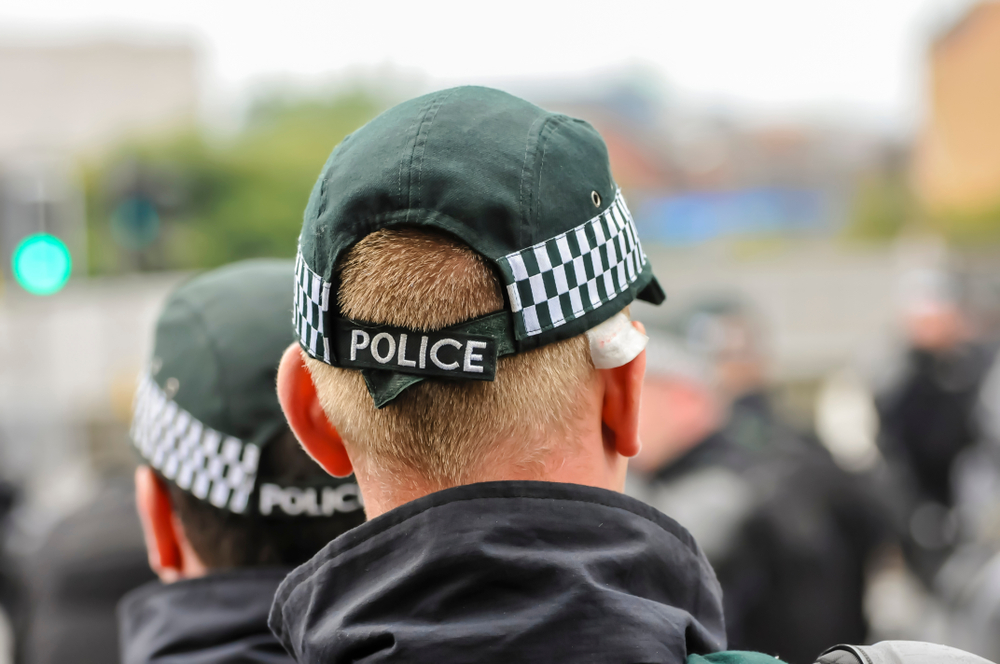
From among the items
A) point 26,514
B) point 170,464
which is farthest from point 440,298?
point 26,514

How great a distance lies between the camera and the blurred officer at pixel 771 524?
142 inches

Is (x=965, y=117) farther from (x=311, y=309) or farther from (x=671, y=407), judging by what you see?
(x=311, y=309)

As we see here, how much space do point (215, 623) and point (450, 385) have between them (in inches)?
28.7

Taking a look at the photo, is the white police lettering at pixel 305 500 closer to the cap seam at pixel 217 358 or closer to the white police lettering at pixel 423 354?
the cap seam at pixel 217 358

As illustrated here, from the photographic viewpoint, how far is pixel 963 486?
7.90 metres

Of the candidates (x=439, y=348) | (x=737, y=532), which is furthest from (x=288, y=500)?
Answer: (x=737, y=532)

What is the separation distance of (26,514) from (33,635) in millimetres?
3650

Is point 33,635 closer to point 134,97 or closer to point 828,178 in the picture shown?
point 134,97

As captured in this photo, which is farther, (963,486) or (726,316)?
(963,486)

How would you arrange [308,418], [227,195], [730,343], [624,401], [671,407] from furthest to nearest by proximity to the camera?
1. [227,195]
2. [730,343]
3. [671,407]
4. [308,418]
5. [624,401]

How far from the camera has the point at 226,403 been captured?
1687 millimetres

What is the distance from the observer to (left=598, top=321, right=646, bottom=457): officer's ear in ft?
3.95

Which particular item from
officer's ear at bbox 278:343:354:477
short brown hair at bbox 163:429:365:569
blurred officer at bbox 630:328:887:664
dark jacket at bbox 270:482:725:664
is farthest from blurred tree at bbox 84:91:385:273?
dark jacket at bbox 270:482:725:664

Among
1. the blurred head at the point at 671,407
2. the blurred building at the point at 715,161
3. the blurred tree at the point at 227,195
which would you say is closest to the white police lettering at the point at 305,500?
the blurred head at the point at 671,407
